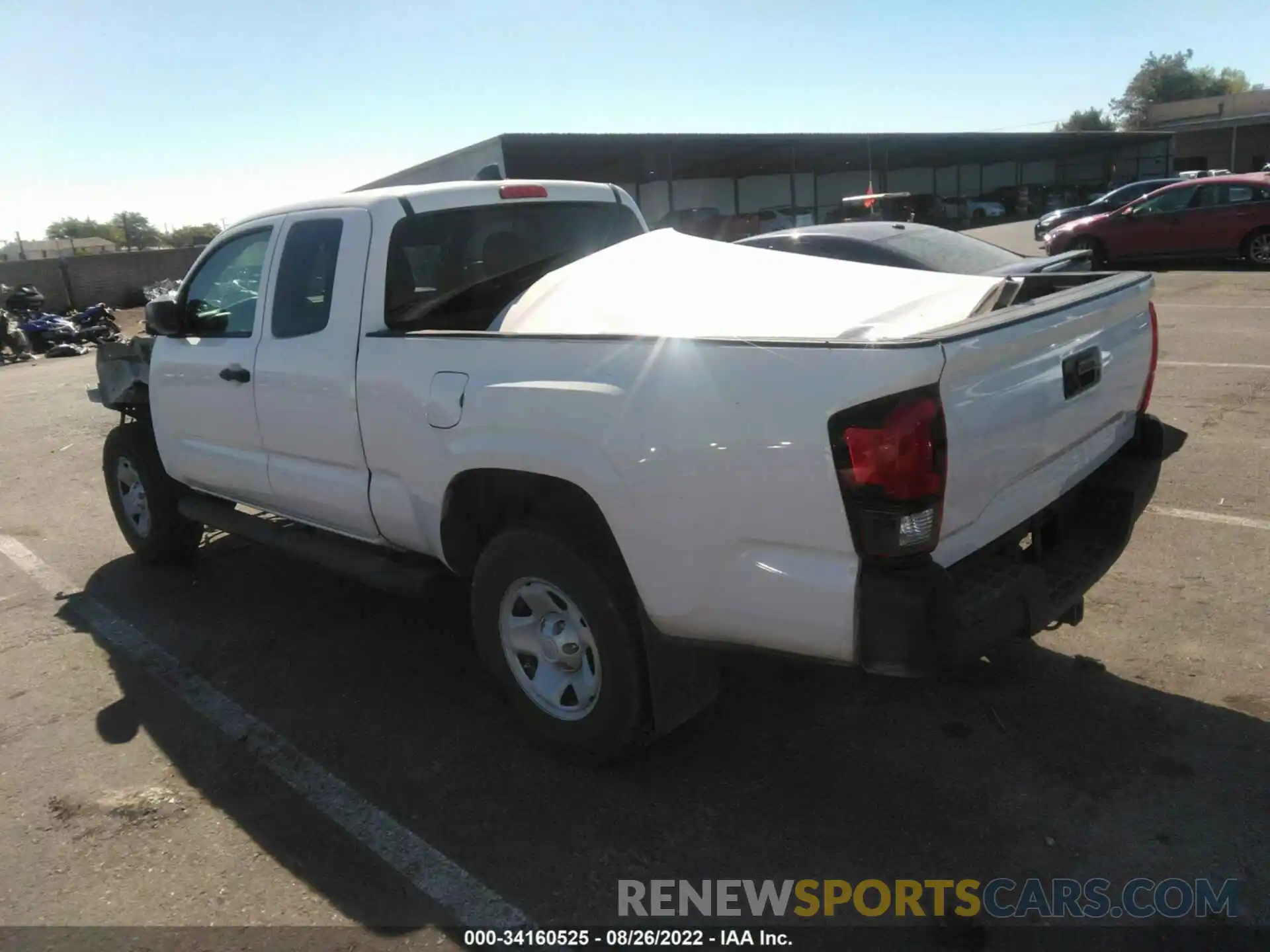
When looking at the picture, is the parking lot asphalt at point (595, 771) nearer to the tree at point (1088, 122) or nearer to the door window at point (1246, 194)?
the door window at point (1246, 194)

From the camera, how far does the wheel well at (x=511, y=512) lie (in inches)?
124

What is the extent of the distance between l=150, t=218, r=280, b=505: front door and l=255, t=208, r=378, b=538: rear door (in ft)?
0.46

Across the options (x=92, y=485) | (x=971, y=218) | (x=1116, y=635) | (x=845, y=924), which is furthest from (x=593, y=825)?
(x=971, y=218)

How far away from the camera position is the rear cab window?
4.00 meters

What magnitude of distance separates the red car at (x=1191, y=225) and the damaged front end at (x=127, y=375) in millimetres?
17116

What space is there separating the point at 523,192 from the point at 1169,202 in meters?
16.8

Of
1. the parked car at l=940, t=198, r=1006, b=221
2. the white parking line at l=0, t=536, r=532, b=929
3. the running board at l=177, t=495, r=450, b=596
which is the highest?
the running board at l=177, t=495, r=450, b=596

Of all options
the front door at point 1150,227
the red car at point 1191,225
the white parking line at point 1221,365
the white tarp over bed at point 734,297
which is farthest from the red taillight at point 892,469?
the front door at point 1150,227

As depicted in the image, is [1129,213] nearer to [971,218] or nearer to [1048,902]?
[1048,902]

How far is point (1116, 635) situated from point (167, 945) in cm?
369

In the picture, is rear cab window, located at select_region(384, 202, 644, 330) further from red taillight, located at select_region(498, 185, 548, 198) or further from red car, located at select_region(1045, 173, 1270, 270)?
red car, located at select_region(1045, 173, 1270, 270)

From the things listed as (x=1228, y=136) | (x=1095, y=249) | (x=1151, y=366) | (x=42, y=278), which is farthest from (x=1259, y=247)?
(x=1228, y=136)

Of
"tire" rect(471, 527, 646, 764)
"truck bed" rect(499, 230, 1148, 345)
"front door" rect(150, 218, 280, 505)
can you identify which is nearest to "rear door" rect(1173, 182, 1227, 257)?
"truck bed" rect(499, 230, 1148, 345)

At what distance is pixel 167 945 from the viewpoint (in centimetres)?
273
